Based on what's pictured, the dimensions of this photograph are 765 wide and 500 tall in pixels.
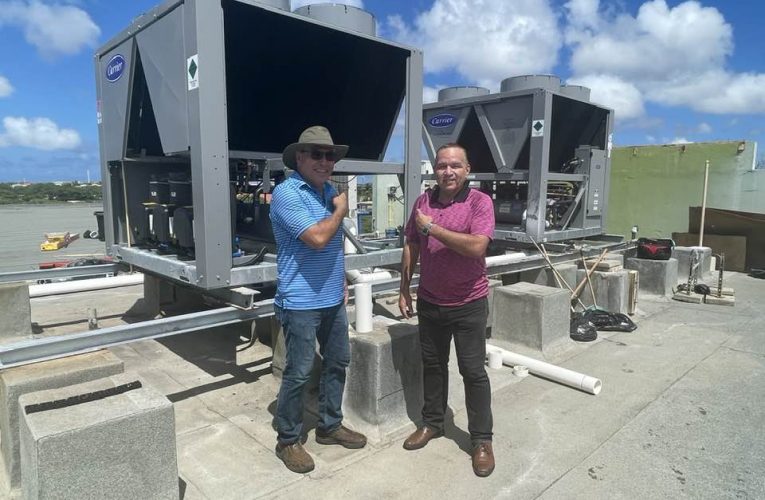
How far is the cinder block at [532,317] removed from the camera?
16.9 feet

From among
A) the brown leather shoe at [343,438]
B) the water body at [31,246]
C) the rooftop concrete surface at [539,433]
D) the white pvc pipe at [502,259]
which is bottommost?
the water body at [31,246]

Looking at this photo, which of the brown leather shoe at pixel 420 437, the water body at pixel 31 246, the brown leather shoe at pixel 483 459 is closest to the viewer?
the brown leather shoe at pixel 483 459

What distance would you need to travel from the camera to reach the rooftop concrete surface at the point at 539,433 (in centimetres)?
290

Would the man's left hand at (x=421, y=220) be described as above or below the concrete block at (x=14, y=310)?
above

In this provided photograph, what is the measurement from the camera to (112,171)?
5.58 m

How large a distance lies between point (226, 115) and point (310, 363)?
210 centimetres

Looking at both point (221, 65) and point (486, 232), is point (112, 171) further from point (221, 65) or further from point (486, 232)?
point (486, 232)

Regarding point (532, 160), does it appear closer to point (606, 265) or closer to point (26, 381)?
point (606, 265)

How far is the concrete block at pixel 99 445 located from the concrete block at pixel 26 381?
6.6 inches

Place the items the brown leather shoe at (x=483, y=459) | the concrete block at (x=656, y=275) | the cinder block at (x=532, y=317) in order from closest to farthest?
the brown leather shoe at (x=483, y=459), the cinder block at (x=532, y=317), the concrete block at (x=656, y=275)

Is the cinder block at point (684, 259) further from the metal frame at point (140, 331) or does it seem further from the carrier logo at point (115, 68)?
the carrier logo at point (115, 68)

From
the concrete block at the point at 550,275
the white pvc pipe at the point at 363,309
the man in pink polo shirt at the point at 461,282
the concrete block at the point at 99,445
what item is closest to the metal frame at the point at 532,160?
the concrete block at the point at 550,275

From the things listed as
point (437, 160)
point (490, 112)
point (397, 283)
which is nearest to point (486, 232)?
point (437, 160)

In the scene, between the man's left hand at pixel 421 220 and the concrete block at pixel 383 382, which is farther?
the concrete block at pixel 383 382
